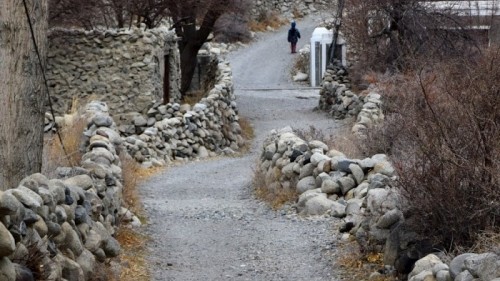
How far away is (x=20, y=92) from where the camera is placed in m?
8.80

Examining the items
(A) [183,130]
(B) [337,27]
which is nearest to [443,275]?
(A) [183,130]

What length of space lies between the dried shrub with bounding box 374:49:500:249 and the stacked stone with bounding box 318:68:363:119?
17.5m

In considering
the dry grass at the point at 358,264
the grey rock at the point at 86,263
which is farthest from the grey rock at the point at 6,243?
the dry grass at the point at 358,264

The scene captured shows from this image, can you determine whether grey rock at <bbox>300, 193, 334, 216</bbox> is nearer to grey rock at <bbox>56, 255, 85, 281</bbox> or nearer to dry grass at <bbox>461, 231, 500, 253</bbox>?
dry grass at <bbox>461, 231, 500, 253</bbox>

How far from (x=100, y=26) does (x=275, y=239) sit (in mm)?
19168

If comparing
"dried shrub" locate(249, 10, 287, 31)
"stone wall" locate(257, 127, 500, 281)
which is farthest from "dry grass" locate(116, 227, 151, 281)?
"dried shrub" locate(249, 10, 287, 31)

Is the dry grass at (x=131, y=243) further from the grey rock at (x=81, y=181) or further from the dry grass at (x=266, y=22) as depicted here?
the dry grass at (x=266, y=22)

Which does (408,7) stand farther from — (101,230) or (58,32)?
(101,230)

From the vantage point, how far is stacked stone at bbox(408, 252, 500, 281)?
22.0ft

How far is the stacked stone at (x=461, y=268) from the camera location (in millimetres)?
6703

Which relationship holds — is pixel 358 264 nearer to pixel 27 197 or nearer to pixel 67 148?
pixel 27 197

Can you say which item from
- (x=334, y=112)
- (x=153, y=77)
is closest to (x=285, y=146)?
(x=153, y=77)

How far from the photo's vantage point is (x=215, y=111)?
84.1ft

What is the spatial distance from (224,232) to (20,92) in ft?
12.3
